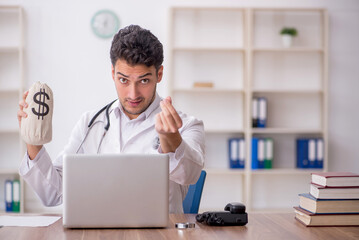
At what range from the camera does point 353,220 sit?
1782mm

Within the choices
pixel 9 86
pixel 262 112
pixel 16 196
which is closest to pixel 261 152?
pixel 262 112

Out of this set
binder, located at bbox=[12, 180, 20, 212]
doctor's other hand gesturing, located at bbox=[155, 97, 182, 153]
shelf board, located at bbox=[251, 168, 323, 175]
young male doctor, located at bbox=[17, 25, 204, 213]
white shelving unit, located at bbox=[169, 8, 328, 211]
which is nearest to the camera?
doctor's other hand gesturing, located at bbox=[155, 97, 182, 153]

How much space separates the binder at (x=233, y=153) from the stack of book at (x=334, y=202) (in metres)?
2.97

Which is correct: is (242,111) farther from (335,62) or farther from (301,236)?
(301,236)

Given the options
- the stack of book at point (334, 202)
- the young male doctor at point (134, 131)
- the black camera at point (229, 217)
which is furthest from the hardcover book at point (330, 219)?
the young male doctor at point (134, 131)

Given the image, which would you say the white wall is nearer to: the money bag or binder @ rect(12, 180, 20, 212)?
binder @ rect(12, 180, 20, 212)

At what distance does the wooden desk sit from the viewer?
1.57 m

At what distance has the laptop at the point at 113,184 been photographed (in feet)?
5.25

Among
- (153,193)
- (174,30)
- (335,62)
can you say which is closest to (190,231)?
(153,193)

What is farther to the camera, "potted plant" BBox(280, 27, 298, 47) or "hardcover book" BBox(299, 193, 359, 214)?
"potted plant" BBox(280, 27, 298, 47)

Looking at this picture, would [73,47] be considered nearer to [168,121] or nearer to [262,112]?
[262,112]

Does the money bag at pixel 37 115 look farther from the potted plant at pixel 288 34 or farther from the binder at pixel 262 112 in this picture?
the potted plant at pixel 288 34

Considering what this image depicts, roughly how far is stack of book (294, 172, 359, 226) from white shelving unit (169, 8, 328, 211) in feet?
10.2

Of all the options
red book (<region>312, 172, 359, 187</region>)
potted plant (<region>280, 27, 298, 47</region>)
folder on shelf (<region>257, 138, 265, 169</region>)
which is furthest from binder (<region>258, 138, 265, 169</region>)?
red book (<region>312, 172, 359, 187</region>)
